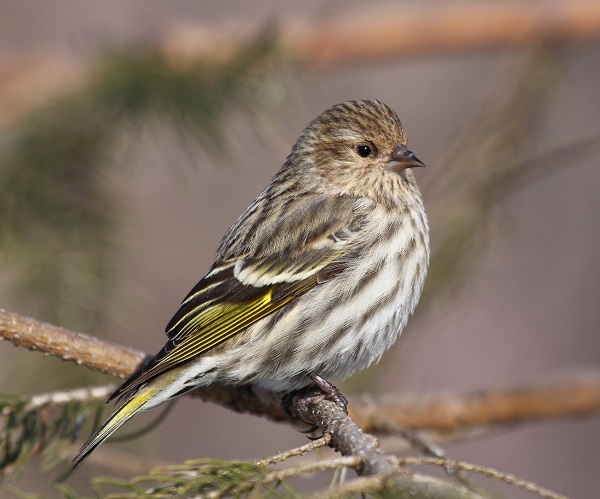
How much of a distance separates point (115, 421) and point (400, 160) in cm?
160

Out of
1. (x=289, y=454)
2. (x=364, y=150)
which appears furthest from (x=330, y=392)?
(x=364, y=150)

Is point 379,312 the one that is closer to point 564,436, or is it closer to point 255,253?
point 255,253

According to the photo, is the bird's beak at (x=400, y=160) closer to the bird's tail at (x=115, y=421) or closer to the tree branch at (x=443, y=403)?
the tree branch at (x=443, y=403)

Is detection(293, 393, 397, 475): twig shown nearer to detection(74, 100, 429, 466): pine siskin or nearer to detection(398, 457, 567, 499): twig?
detection(398, 457, 567, 499): twig

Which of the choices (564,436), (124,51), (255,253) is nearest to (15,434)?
(255,253)

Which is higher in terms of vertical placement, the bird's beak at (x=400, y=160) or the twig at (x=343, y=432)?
the bird's beak at (x=400, y=160)

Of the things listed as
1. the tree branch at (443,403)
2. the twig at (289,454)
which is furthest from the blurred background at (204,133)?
the twig at (289,454)

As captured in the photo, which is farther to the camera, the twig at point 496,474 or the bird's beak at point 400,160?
the bird's beak at point 400,160

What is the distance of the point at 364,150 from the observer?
3.80 m

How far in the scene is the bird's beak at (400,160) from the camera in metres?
3.66

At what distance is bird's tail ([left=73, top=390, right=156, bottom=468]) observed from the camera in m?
2.74

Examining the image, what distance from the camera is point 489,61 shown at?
7.63 metres

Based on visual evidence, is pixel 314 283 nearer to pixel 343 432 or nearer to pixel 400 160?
pixel 400 160

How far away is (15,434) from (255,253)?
1103 millimetres
